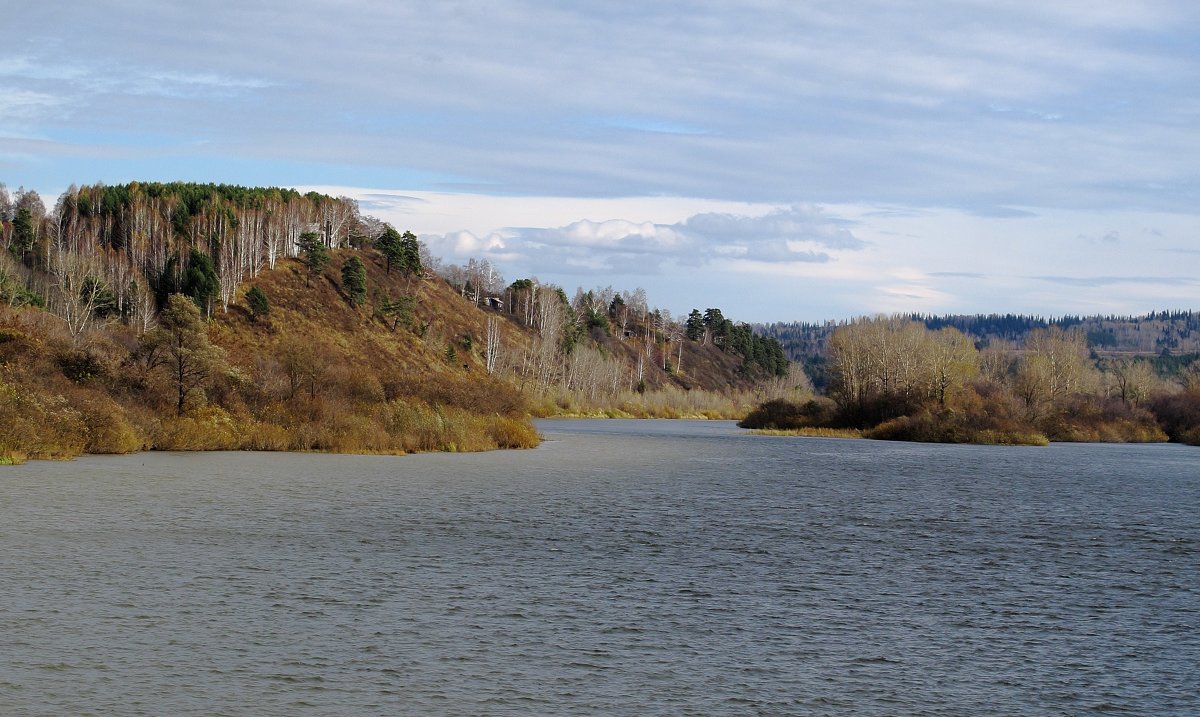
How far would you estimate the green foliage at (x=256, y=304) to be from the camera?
127475 millimetres

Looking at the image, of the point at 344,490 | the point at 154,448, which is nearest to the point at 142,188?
the point at 154,448

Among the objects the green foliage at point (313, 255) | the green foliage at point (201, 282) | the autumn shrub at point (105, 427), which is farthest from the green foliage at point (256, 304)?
the autumn shrub at point (105, 427)

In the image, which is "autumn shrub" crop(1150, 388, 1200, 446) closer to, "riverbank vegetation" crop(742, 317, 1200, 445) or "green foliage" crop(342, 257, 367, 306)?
"riverbank vegetation" crop(742, 317, 1200, 445)

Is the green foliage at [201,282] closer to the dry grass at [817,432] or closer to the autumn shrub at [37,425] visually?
the dry grass at [817,432]

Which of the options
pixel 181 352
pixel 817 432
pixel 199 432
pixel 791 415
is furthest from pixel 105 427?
pixel 791 415

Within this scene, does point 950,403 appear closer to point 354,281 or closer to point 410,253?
point 354,281

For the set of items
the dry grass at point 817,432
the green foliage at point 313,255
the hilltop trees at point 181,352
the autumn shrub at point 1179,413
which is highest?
the green foliage at point 313,255

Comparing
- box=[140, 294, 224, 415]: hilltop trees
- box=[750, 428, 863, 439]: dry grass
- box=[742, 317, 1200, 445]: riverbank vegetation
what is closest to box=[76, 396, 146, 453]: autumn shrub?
box=[140, 294, 224, 415]: hilltop trees

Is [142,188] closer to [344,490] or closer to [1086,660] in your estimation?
[344,490]

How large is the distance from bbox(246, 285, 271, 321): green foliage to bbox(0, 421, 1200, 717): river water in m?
90.8

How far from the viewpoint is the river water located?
43.4ft

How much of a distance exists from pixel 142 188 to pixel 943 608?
170359mm

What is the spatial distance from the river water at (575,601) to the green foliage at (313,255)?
113 meters

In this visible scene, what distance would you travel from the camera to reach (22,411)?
42438 millimetres
